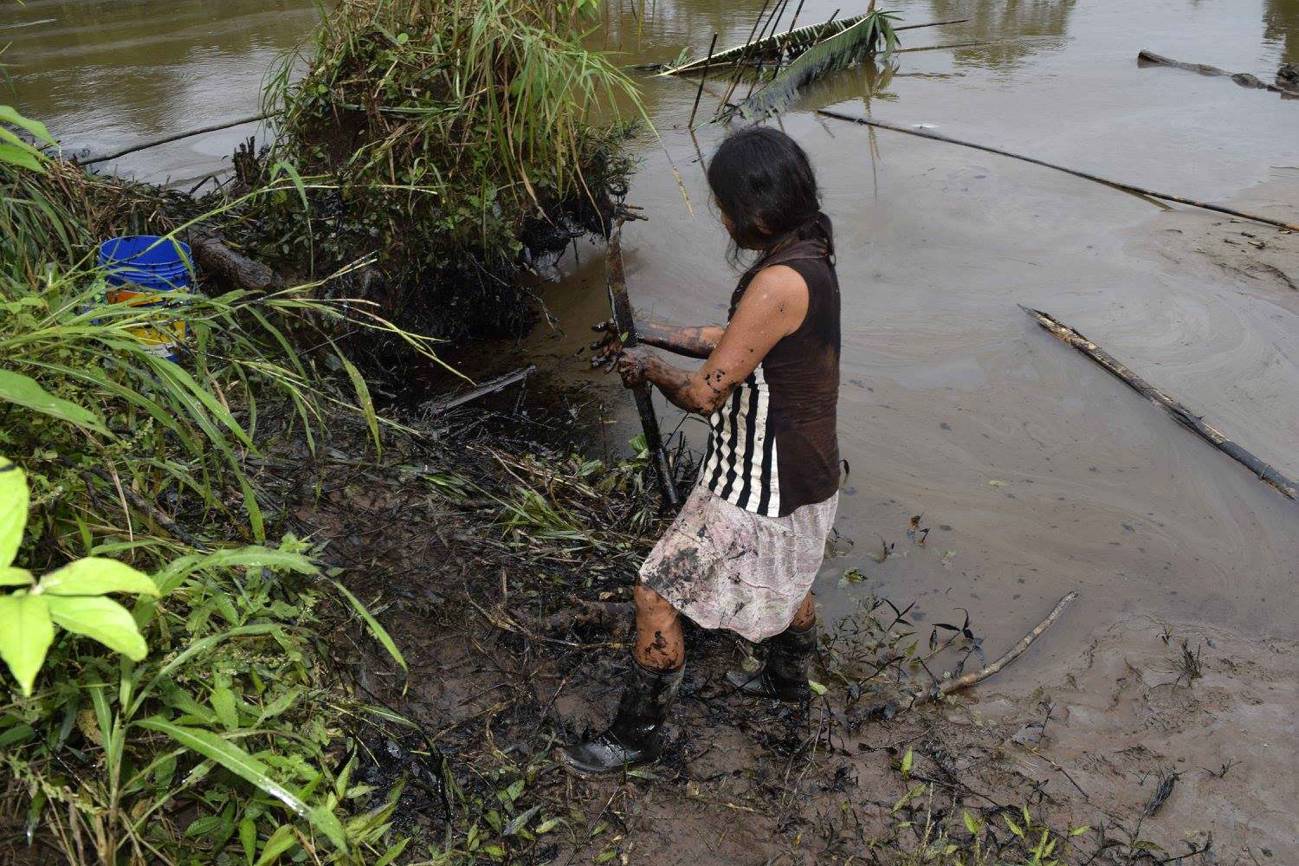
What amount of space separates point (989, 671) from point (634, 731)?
3.64 feet

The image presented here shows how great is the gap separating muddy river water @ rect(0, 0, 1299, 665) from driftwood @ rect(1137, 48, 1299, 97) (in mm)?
118

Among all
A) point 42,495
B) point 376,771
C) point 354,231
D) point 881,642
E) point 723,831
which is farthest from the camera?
point 354,231

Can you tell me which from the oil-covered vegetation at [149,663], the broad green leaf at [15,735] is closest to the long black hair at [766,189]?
the oil-covered vegetation at [149,663]

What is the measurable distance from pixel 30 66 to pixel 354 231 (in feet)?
21.7

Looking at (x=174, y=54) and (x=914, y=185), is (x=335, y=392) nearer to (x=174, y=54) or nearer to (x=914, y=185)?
(x=914, y=185)

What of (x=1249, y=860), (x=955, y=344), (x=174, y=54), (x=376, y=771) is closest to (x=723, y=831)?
(x=376, y=771)

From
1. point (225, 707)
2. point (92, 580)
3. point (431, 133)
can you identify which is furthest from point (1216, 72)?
point (92, 580)

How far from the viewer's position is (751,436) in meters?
2.22

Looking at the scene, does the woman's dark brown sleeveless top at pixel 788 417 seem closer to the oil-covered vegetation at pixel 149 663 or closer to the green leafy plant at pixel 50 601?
the oil-covered vegetation at pixel 149 663

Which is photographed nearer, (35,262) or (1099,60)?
(35,262)

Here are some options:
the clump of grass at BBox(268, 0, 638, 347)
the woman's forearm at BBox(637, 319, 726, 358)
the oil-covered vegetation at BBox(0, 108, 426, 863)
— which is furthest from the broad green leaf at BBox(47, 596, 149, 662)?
the clump of grass at BBox(268, 0, 638, 347)

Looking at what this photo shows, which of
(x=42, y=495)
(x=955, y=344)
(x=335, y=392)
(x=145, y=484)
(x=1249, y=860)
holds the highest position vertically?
(x=42, y=495)

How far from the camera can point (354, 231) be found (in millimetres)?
4125

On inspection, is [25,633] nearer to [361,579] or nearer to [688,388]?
[688,388]
